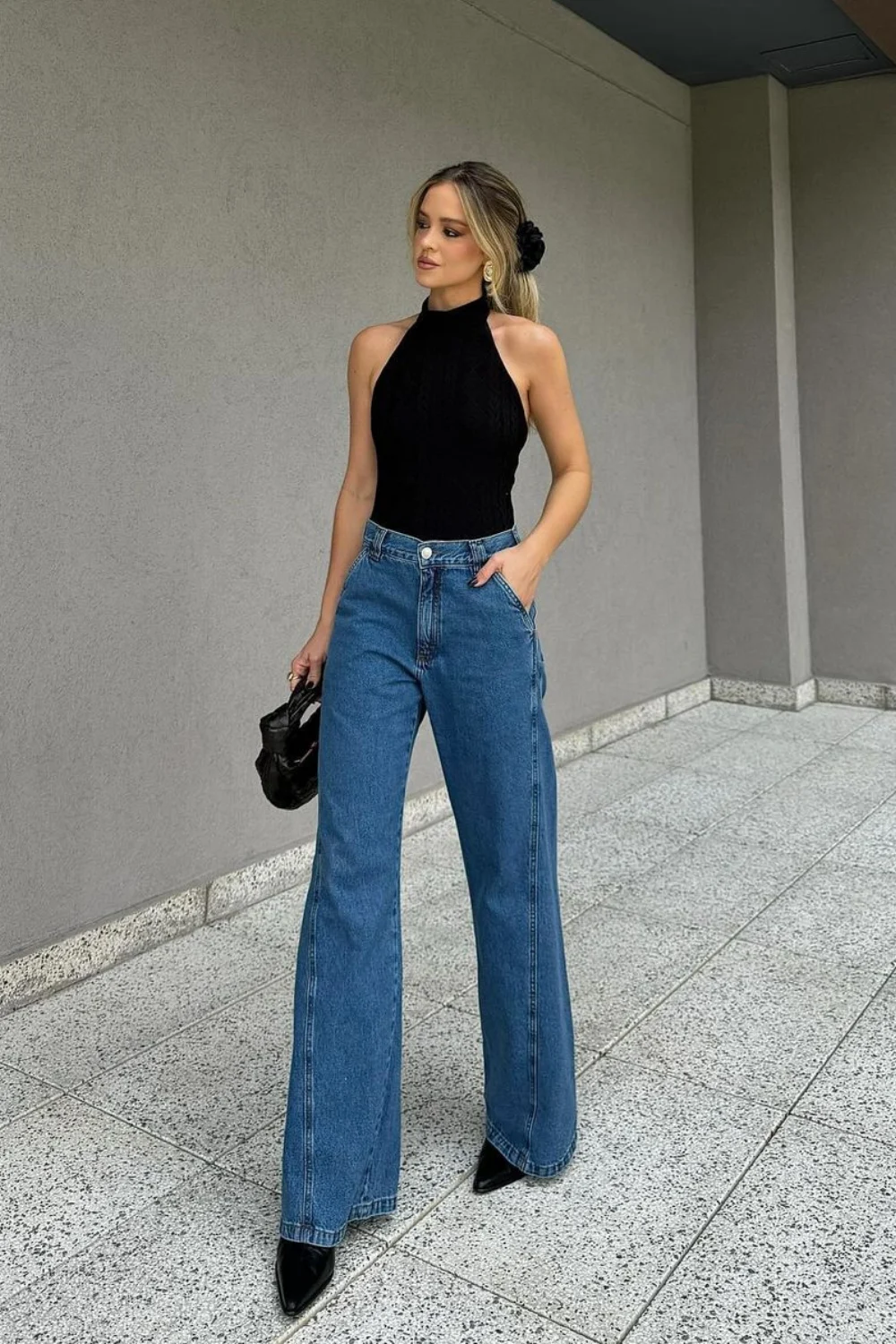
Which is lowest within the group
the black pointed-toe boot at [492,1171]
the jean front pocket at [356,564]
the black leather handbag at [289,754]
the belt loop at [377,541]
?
the black pointed-toe boot at [492,1171]

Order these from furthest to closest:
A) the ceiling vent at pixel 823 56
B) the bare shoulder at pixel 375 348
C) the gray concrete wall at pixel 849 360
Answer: the gray concrete wall at pixel 849 360 < the ceiling vent at pixel 823 56 < the bare shoulder at pixel 375 348

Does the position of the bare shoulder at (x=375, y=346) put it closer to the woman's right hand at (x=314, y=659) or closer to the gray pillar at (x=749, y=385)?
the woman's right hand at (x=314, y=659)

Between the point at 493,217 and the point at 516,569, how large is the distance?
0.52 metres

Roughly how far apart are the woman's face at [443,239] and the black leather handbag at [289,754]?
657mm

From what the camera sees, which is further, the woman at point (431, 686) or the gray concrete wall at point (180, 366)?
the gray concrete wall at point (180, 366)

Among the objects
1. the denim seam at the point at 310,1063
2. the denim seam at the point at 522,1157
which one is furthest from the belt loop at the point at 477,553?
the denim seam at the point at 522,1157

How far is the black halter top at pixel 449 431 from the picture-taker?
1814 mm

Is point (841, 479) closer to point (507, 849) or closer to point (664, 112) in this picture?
point (664, 112)

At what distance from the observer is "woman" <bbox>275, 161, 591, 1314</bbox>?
1.78 metres

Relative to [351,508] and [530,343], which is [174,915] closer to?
[351,508]

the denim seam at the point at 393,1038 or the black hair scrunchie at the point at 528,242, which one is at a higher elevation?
the black hair scrunchie at the point at 528,242

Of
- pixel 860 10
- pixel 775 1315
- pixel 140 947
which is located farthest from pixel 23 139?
pixel 860 10

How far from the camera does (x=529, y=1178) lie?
204 centimetres

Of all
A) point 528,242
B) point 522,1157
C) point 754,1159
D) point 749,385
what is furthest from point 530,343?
point 749,385
